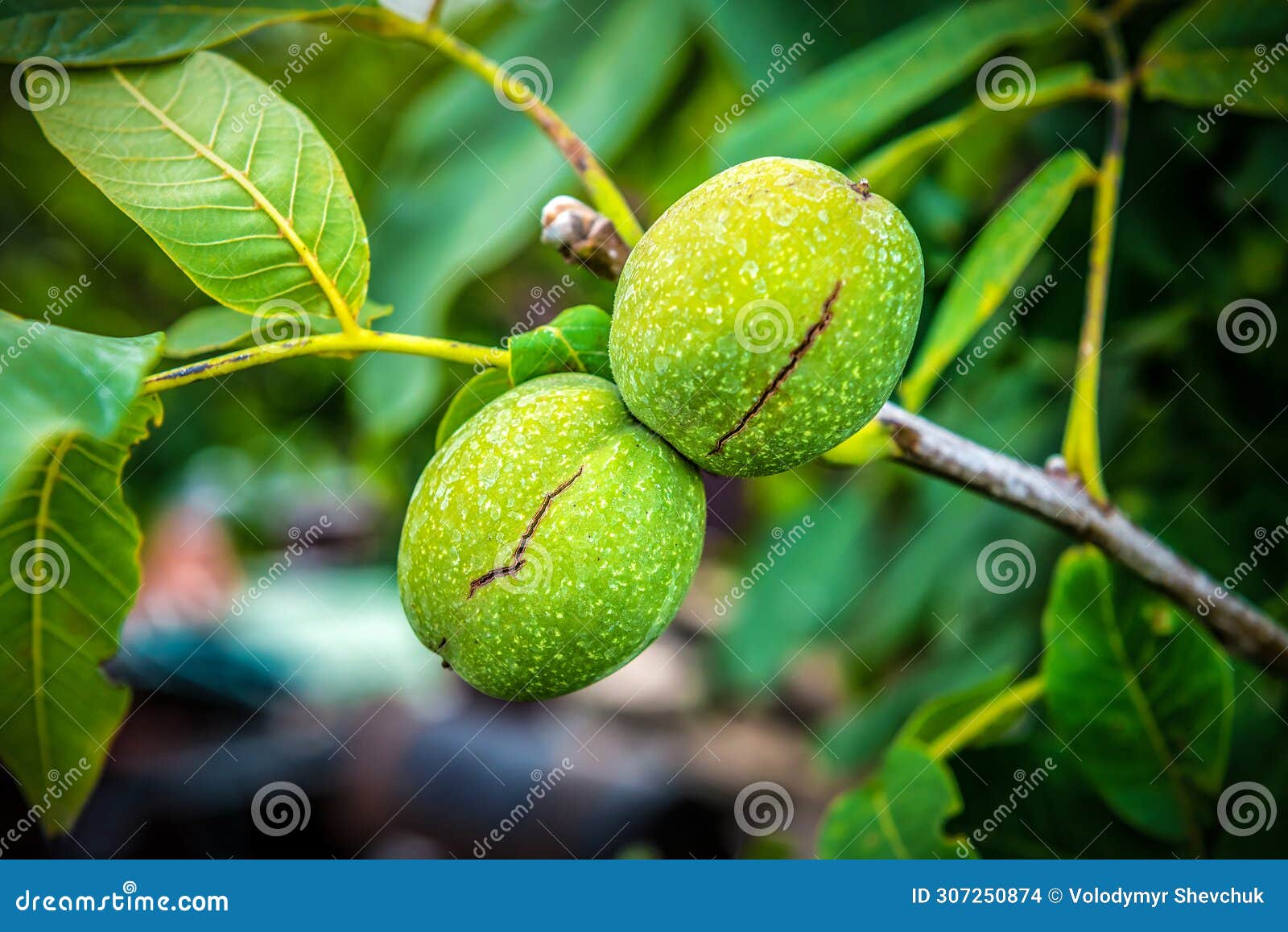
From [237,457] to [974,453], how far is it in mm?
2456

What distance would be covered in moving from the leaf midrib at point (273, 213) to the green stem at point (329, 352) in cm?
2

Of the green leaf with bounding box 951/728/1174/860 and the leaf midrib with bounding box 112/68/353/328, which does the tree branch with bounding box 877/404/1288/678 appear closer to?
the green leaf with bounding box 951/728/1174/860

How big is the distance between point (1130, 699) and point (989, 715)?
154 millimetres

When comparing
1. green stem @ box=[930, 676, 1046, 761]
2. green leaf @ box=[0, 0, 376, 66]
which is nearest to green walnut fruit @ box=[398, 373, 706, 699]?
green leaf @ box=[0, 0, 376, 66]

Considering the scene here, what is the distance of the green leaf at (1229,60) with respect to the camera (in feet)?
3.65

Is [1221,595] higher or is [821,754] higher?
[1221,595]

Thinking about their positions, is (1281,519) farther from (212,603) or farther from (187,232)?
(212,603)

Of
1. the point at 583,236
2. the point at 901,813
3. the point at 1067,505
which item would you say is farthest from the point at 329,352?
the point at 901,813

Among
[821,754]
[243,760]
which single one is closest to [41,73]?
[821,754]

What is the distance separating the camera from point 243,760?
3.90 metres

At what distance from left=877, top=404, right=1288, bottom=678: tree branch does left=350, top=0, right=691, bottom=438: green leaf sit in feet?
2.57

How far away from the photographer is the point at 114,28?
30.4 inches

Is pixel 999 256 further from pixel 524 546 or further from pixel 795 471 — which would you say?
pixel 524 546

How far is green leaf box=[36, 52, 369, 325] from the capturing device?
69 centimetres
